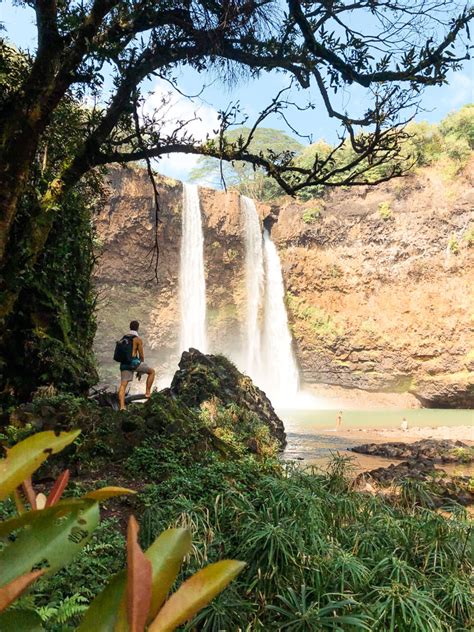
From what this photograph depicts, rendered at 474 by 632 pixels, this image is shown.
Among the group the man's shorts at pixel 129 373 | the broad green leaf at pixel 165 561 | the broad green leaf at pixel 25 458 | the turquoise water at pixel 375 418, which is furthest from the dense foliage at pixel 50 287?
the turquoise water at pixel 375 418

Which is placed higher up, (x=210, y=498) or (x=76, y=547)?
(x=76, y=547)

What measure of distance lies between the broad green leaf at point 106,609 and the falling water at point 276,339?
27607 mm

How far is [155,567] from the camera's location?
55cm

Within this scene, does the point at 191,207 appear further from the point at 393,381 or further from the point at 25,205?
the point at 25,205

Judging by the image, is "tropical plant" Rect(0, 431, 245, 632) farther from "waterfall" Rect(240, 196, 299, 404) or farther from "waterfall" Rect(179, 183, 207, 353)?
"waterfall" Rect(240, 196, 299, 404)

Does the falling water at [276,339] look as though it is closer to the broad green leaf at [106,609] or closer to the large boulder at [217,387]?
the large boulder at [217,387]

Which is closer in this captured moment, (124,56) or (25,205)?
(124,56)

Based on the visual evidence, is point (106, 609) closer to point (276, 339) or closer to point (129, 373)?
point (129, 373)

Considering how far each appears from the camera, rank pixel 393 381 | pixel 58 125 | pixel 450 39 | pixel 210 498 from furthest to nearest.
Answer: pixel 393 381, pixel 58 125, pixel 450 39, pixel 210 498

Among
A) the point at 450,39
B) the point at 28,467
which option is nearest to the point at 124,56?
the point at 450,39

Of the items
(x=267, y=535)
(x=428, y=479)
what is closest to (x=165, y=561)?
(x=267, y=535)

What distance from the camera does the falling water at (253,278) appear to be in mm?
28469

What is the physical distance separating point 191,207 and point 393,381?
14.5 m

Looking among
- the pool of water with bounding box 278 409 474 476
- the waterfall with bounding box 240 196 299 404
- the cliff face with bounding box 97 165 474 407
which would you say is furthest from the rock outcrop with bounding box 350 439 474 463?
the waterfall with bounding box 240 196 299 404
